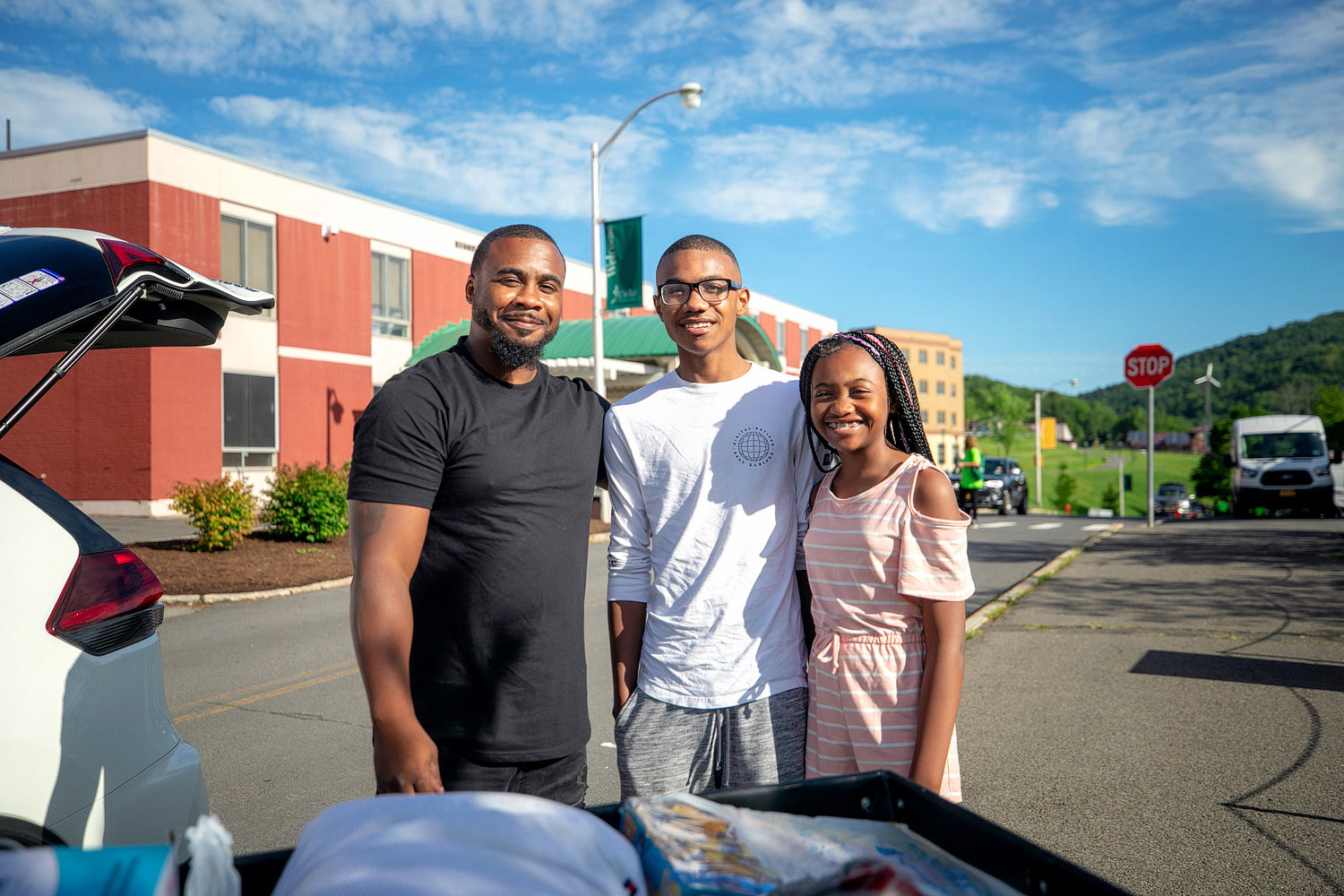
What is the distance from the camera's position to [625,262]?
19.3 meters

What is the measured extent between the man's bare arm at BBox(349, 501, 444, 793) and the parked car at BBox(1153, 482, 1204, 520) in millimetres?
52669

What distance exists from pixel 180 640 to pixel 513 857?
9202mm

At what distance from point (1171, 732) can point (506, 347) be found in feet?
16.0

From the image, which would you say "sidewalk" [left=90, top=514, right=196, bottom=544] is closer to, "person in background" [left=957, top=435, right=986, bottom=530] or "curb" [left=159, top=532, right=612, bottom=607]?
"curb" [left=159, top=532, right=612, bottom=607]

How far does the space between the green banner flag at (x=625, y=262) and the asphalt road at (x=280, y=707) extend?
8.70m

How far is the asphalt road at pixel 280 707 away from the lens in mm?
4746

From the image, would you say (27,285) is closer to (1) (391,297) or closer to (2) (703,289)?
(2) (703,289)

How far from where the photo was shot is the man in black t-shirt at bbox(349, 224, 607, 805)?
7.39 feet

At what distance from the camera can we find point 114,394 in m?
22.3

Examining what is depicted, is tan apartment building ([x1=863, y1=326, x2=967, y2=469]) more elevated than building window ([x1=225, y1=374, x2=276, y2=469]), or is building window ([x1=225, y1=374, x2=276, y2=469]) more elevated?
tan apartment building ([x1=863, y1=326, x2=967, y2=469])

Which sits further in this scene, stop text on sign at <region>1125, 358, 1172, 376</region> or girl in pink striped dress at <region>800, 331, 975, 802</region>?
stop text on sign at <region>1125, 358, 1172, 376</region>

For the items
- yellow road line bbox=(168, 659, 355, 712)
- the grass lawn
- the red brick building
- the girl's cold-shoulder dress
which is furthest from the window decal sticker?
the grass lawn

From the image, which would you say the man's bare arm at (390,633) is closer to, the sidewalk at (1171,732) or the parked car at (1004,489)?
the sidewalk at (1171,732)

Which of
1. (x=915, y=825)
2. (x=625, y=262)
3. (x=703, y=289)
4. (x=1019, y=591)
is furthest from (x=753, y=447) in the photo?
(x=625, y=262)
